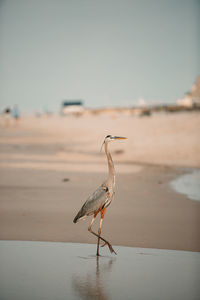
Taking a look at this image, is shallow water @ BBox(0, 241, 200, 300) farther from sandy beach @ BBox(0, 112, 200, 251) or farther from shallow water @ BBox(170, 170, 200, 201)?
shallow water @ BBox(170, 170, 200, 201)

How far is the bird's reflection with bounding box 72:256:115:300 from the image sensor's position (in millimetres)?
4172

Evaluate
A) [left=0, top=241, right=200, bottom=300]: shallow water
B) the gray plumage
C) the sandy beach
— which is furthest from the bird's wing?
the sandy beach

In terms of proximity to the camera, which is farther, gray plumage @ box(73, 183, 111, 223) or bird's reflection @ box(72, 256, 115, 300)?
gray plumage @ box(73, 183, 111, 223)

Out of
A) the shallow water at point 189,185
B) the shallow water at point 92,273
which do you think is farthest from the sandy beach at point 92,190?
the shallow water at point 92,273

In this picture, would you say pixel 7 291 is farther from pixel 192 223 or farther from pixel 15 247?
pixel 192 223

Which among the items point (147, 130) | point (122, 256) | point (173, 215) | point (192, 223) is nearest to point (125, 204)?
point (173, 215)

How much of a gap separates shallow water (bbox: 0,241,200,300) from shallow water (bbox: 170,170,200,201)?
175 inches

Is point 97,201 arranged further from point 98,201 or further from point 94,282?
point 94,282

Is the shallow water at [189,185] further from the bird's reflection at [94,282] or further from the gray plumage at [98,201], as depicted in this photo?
the bird's reflection at [94,282]

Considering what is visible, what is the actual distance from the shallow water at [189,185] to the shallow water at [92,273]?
14.6 ft

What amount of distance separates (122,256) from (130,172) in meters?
8.83

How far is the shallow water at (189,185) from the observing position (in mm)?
10086

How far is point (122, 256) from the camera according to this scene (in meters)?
5.44

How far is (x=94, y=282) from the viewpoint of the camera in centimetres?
454
